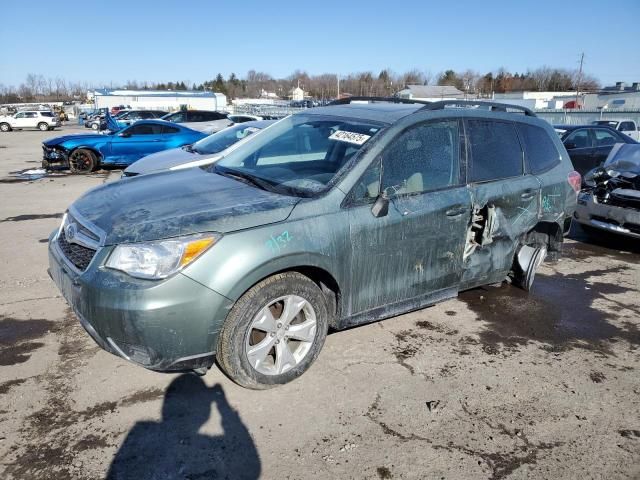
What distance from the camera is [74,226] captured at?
129 inches

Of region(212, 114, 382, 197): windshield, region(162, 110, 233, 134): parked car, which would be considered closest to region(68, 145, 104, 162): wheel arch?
region(162, 110, 233, 134): parked car

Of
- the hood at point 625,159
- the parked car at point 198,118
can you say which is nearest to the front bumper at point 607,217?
the hood at point 625,159

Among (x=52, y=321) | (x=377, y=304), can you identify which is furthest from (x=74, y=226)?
(x=377, y=304)

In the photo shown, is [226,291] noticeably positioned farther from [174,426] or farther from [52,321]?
[52,321]

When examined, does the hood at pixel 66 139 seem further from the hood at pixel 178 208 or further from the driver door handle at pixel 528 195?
the driver door handle at pixel 528 195

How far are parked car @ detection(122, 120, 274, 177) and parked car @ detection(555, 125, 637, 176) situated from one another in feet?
25.0

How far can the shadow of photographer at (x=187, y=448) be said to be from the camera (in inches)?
97.0

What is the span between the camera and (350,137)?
3.70 m

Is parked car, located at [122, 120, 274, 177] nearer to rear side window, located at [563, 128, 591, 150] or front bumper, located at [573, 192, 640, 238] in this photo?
front bumper, located at [573, 192, 640, 238]

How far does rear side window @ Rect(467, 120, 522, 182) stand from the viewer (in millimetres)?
4020

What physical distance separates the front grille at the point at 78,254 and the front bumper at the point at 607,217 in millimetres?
6461

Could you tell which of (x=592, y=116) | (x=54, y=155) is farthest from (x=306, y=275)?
(x=592, y=116)

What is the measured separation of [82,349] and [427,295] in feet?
8.70

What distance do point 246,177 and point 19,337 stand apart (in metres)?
2.17
